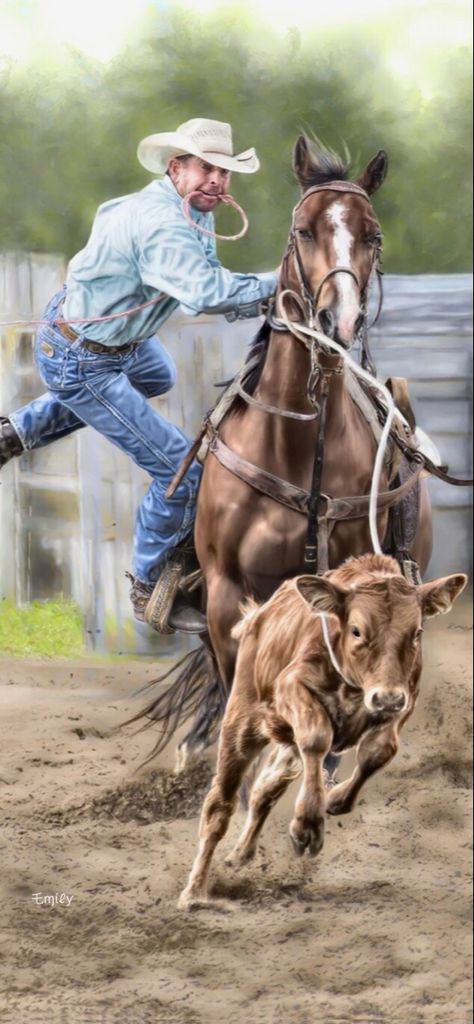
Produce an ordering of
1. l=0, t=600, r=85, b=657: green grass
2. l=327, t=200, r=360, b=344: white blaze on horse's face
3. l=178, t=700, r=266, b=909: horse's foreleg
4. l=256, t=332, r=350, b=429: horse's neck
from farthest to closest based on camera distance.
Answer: l=178, t=700, r=266, b=909: horse's foreleg → l=0, t=600, r=85, b=657: green grass → l=256, t=332, r=350, b=429: horse's neck → l=327, t=200, r=360, b=344: white blaze on horse's face

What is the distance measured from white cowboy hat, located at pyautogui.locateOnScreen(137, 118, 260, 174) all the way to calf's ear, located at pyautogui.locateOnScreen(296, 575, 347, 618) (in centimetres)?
85

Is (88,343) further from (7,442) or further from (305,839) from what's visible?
(305,839)

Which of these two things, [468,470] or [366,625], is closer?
[366,625]

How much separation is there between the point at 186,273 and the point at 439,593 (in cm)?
80

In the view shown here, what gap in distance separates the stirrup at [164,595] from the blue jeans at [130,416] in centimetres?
2

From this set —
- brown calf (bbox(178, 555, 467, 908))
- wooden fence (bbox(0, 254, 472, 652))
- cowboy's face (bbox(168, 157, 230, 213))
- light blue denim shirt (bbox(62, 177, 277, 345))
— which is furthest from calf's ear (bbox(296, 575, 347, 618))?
cowboy's face (bbox(168, 157, 230, 213))

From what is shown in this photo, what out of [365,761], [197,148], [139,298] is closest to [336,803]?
[365,761]

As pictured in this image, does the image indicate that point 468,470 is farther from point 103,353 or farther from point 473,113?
point 103,353

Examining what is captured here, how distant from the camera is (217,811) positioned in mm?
3371

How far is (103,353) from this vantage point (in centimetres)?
317

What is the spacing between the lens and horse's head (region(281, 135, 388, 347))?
3.02m

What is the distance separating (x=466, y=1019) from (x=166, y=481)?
1.45m

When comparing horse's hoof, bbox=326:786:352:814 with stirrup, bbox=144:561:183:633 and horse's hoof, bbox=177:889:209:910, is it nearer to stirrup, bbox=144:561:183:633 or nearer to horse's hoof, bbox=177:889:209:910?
horse's hoof, bbox=177:889:209:910

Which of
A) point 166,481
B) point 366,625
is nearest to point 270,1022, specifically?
point 366,625
